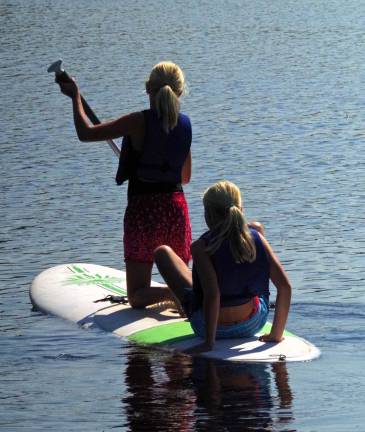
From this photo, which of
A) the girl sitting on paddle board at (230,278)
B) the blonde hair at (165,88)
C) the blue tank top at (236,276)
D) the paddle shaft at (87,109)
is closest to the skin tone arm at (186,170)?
the blonde hair at (165,88)

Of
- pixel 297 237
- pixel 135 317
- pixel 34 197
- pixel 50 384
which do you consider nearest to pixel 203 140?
pixel 34 197

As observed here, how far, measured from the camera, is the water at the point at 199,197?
7.60 m

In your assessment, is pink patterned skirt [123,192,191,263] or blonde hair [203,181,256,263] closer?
blonde hair [203,181,256,263]

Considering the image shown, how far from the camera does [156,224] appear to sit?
350 inches

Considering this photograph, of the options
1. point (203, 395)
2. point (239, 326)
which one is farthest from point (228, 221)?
point (203, 395)

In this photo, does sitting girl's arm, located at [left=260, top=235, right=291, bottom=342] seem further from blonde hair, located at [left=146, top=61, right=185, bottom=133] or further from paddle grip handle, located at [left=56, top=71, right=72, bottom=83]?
paddle grip handle, located at [left=56, top=71, right=72, bottom=83]

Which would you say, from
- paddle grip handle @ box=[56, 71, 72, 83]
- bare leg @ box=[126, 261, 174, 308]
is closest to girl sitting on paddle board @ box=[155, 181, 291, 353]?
bare leg @ box=[126, 261, 174, 308]

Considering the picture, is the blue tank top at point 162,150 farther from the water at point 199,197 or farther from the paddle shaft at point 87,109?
the water at point 199,197

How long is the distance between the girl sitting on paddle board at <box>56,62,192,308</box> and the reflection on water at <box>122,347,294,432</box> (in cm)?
71

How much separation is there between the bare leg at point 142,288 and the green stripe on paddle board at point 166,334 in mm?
295

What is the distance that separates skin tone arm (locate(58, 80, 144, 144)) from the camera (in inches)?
336

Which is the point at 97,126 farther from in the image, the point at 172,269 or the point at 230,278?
the point at 230,278

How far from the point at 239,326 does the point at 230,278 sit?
32 cm

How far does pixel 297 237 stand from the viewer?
12117mm
